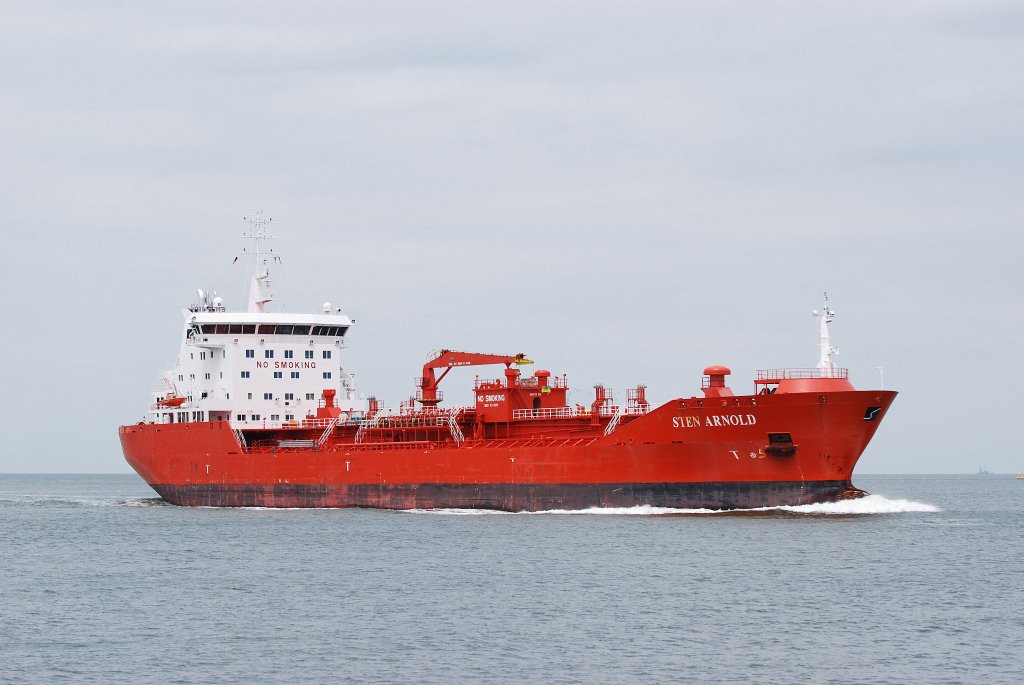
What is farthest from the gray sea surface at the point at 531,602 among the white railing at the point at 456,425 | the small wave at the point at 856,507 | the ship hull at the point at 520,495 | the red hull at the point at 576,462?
the white railing at the point at 456,425

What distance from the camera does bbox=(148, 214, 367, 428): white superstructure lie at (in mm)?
48688

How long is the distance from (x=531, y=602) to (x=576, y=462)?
13953 millimetres

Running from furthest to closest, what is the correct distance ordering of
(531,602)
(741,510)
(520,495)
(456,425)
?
(456,425) < (520,495) < (741,510) < (531,602)

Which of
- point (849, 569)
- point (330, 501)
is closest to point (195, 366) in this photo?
point (330, 501)

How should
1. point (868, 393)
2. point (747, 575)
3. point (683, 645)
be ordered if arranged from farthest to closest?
point (868, 393), point (747, 575), point (683, 645)

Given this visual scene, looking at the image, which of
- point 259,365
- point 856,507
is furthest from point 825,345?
point 259,365

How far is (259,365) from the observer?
49.1 metres

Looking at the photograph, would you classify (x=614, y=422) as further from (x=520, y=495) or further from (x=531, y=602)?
(x=531, y=602)

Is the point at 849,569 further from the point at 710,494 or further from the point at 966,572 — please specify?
the point at 710,494

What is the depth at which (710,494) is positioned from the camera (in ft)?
120

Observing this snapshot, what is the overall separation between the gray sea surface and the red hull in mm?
927

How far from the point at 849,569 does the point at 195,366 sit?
30086 millimetres

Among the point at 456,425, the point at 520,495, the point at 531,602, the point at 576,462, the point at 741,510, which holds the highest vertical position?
the point at 456,425

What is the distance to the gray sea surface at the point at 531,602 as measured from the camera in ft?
64.6
